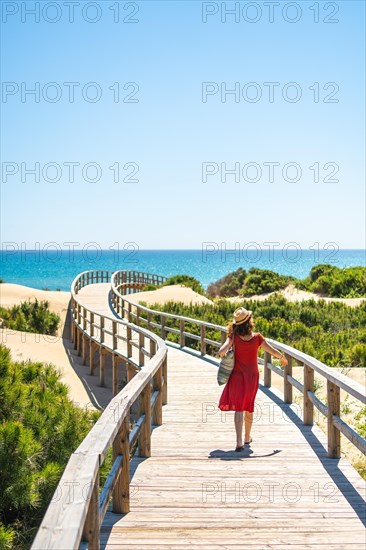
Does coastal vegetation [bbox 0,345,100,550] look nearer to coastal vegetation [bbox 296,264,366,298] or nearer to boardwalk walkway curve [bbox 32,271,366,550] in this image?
boardwalk walkway curve [bbox 32,271,366,550]

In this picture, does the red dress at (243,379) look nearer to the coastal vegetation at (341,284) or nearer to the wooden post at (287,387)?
the wooden post at (287,387)

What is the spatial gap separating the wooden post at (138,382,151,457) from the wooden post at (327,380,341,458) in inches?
74.9

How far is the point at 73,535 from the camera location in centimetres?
279

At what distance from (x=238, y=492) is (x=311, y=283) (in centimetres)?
3396

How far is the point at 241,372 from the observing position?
6918 millimetres

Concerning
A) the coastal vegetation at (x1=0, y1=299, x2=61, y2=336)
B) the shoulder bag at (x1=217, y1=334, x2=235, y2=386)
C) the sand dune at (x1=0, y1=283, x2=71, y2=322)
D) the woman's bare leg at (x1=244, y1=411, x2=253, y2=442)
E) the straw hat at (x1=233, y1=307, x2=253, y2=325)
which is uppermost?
the straw hat at (x1=233, y1=307, x2=253, y2=325)

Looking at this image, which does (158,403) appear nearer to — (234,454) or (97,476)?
(234,454)

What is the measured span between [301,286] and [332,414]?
105 ft

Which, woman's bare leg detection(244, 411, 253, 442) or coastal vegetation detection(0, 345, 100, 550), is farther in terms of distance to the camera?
woman's bare leg detection(244, 411, 253, 442)

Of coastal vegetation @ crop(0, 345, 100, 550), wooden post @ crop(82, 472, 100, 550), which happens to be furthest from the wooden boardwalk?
coastal vegetation @ crop(0, 345, 100, 550)

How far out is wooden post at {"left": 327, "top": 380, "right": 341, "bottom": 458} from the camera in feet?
21.1

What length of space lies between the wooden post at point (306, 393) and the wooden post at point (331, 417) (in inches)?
37.7

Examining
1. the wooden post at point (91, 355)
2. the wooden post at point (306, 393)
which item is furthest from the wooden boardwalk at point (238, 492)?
the wooden post at point (91, 355)

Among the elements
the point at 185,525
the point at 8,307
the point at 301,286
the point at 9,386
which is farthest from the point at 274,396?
the point at 301,286
